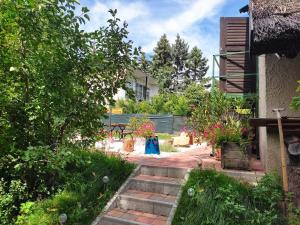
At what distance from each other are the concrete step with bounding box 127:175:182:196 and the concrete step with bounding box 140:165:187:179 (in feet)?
0.41

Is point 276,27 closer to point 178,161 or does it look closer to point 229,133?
point 229,133

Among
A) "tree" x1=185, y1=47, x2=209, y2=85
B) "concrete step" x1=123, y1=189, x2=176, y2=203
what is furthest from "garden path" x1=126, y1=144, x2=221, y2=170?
"tree" x1=185, y1=47, x2=209, y2=85

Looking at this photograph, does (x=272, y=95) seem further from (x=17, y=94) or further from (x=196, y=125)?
(x=17, y=94)

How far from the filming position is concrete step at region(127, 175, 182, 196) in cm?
563

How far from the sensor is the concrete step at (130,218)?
4889mm

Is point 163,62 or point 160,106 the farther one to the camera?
point 163,62

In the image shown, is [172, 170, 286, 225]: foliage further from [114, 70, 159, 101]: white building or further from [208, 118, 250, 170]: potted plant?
[114, 70, 159, 101]: white building

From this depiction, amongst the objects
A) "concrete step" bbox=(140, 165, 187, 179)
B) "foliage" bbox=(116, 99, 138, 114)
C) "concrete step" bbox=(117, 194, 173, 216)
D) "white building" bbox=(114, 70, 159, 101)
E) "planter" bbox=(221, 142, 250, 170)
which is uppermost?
"white building" bbox=(114, 70, 159, 101)

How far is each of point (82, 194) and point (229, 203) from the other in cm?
257

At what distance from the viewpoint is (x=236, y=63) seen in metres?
9.55

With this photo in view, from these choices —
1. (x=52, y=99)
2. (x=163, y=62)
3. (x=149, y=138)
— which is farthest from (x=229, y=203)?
(x=163, y=62)

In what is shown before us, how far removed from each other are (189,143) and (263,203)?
8282mm

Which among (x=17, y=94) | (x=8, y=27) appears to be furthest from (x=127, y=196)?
(x=8, y=27)

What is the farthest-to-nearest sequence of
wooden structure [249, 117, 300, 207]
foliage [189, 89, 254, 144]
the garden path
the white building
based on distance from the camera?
the white building < foliage [189, 89, 254, 144] < the garden path < wooden structure [249, 117, 300, 207]
